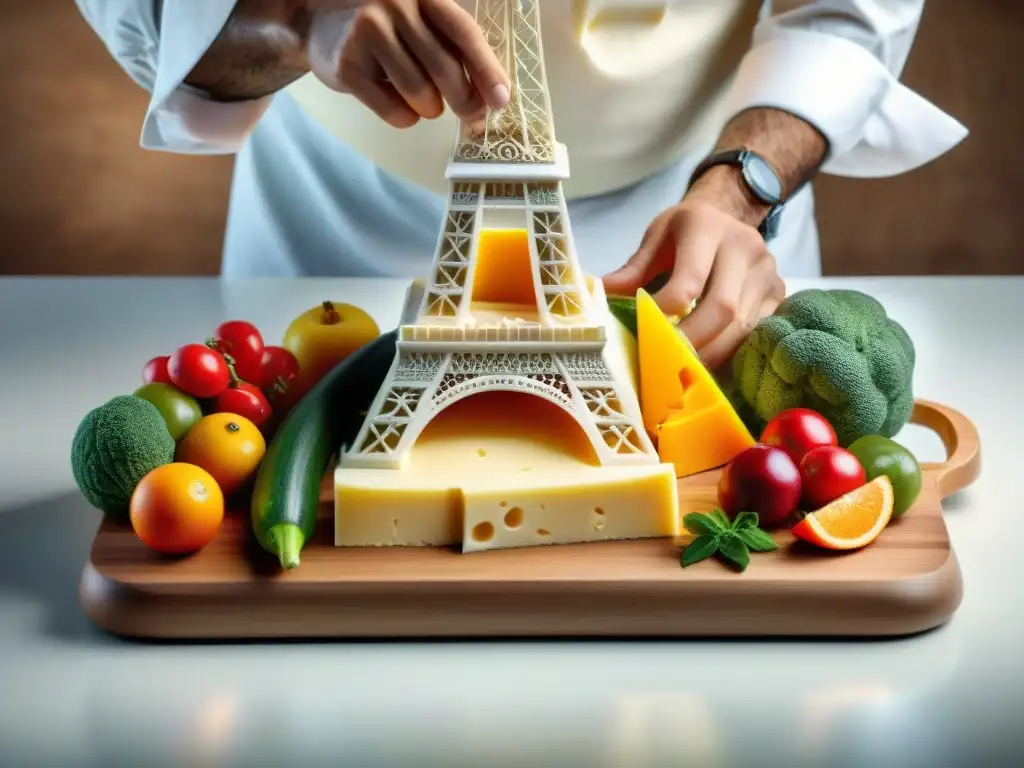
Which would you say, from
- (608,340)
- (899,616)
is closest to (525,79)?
(608,340)

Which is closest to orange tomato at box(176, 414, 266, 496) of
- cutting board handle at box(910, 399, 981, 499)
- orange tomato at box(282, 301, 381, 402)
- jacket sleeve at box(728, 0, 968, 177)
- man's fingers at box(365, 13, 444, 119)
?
orange tomato at box(282, 301, 381, 402)

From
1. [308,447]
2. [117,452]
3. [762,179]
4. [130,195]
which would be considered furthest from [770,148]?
[130,195]

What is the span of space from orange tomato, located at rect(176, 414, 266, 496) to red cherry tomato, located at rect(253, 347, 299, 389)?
20 centimetres

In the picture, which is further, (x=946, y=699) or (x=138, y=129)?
(x=138, y=129)

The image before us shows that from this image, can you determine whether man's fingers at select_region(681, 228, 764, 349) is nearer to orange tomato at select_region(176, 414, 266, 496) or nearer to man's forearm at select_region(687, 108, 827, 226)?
man's forearm at select_region(687, 108, 827, 226)

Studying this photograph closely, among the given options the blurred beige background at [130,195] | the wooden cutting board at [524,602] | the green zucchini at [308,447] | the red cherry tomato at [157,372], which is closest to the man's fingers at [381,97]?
the green zucchini at [308,447]

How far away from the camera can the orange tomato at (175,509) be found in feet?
3.64

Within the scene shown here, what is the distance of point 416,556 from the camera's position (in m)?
1.14

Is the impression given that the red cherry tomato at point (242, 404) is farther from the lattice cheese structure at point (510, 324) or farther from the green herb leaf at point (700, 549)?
the green herb leaf at point (700, 549)

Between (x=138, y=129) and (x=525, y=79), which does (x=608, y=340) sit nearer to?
(x=525, y=79)

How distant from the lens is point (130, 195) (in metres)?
3.62

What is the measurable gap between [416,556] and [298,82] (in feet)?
3.01

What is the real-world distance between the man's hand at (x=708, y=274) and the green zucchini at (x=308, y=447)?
33 cm

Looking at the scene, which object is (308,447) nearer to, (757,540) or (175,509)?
(175,509)
